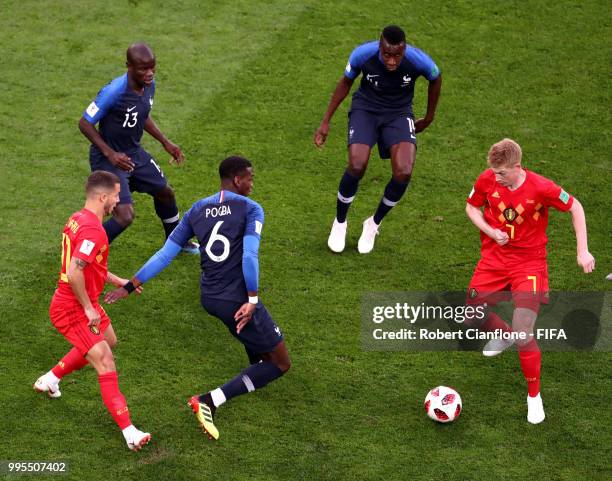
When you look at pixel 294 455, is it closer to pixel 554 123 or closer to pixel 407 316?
pixel 407 316

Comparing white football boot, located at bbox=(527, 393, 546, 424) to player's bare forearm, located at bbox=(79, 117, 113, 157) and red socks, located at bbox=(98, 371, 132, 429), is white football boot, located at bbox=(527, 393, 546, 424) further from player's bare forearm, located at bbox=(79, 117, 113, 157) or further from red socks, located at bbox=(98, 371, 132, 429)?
player's bare forearm, located at bbox=(79, 117, 113, 157)

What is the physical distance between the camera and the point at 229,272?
767 centimetres

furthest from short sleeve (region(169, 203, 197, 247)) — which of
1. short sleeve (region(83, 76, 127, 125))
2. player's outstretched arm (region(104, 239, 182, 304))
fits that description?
short sleeve (region(83, 76, 127, 125))

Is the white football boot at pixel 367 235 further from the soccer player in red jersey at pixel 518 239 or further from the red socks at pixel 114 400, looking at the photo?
the red socks at pixel 114 400

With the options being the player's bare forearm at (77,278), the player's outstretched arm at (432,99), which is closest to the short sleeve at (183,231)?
the player's bare forearm at (77,278)

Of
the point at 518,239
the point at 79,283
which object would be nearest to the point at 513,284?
the point at 518,239

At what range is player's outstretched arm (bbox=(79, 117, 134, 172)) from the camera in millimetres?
9078

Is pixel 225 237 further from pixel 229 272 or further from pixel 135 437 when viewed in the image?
pixel 135 437

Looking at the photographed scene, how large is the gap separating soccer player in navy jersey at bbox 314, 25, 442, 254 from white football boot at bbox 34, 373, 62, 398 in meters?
3.25

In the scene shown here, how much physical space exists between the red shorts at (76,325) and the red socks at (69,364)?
37cm

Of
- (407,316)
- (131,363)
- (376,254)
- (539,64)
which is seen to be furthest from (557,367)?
(539,64)

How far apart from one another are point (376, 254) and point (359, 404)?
7.67 feet

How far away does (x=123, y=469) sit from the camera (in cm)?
744

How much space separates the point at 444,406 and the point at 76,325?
9.40ft
